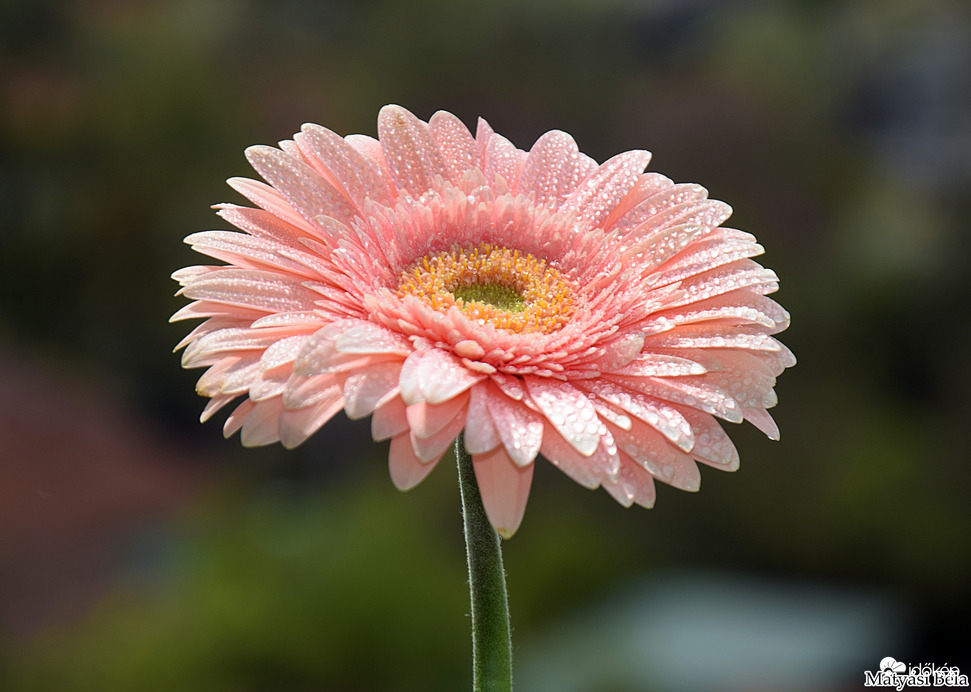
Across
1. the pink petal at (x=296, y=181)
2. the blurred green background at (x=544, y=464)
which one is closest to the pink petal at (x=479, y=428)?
the pink petal at (x=296, y=181)

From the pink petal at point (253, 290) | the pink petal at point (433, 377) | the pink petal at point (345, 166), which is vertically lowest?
the pink petal at point (433, 377)

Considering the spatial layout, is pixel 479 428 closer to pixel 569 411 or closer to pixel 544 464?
pixel 569 411

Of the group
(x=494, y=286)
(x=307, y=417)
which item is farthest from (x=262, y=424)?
(x=494, y=286)

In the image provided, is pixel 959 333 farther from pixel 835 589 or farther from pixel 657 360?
pixel 657 360

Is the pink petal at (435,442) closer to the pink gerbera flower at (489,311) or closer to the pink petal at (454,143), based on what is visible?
the pink gerbera flower at (489,311)

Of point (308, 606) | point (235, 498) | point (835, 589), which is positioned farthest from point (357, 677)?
point (835, 589)
